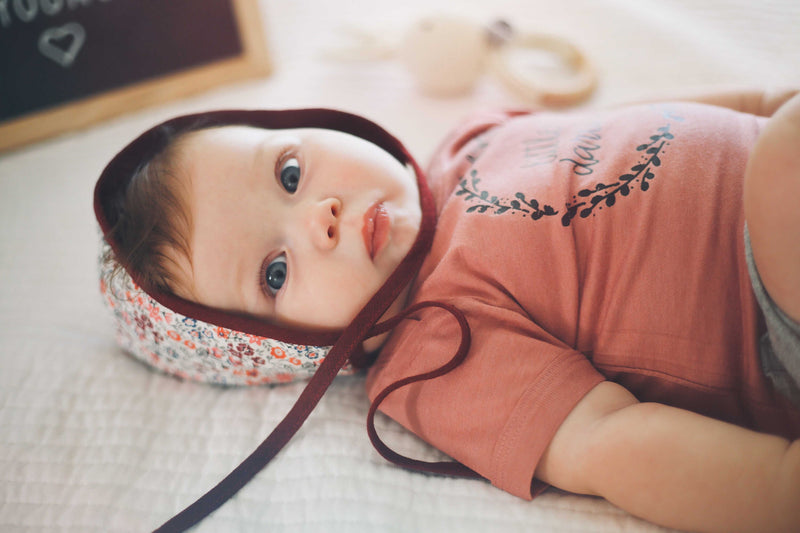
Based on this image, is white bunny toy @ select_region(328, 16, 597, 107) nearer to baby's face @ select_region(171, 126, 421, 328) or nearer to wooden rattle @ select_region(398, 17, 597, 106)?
wooden rattle @ select_region(398, 17, 597, 106)

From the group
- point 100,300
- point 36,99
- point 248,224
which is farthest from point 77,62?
point 248,224

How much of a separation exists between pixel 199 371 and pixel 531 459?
52 cm

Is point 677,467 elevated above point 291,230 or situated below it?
below

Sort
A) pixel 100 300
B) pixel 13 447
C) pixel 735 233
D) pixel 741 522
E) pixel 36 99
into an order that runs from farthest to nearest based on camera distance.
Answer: pixel 36 99 < pixel 100 300 < pixel 13 447 < pixel 735 233 < pixel 741 522

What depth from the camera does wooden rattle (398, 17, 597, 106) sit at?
1211mm

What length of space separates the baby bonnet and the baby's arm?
0.30 metres

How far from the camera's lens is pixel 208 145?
31.9 inches

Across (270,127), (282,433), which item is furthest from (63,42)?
(282,433)

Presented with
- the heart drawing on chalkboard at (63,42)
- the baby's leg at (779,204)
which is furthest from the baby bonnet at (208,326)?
the heart drawing on chalkboard at (63,42)

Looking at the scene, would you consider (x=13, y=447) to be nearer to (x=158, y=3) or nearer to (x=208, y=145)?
(x=208, y=145)

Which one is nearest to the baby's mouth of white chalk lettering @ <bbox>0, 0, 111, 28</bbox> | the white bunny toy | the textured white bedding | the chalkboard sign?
the textured white bedding

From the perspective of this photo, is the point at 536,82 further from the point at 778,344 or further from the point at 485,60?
the point at 778,344

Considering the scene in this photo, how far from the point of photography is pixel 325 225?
0.73 metres

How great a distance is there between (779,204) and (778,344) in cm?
16
